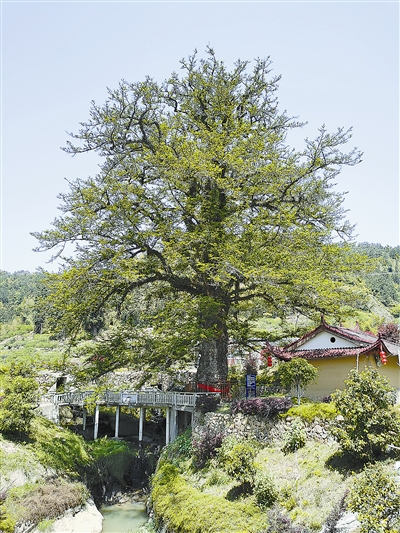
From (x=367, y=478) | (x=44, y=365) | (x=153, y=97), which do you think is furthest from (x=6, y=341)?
(x=367, y=478)

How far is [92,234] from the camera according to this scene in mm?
20750

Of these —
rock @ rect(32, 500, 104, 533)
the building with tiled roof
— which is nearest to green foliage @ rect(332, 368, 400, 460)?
the building with tiled roof

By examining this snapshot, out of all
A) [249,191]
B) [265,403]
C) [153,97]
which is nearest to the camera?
[265,403]

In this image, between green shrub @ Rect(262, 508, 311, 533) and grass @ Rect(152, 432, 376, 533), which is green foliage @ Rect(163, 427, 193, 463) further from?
green shrub @ Rect(262, 508, 311, 533)

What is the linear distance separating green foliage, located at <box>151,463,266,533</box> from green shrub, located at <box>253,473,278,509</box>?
28cm

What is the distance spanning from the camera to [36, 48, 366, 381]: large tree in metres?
19.6

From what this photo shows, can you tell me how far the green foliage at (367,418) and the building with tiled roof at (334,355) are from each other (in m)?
6.25

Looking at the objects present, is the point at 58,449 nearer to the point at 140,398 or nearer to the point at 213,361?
the point at 140,398

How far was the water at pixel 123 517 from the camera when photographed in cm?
1686

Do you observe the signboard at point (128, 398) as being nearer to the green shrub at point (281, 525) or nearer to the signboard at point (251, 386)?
the signboard at point (251, 386)

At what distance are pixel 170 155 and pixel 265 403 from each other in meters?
11.7

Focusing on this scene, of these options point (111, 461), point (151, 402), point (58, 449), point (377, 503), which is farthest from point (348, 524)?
point (151, 402)

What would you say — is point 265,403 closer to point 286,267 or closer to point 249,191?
point 286,267

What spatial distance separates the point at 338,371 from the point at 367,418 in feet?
27.8
